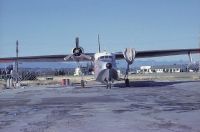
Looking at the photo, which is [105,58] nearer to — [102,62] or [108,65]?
[102,62]

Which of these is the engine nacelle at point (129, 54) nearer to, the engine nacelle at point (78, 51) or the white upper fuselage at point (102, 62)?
the white upper fuselage at point (102, 62)

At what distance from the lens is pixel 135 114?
16.8 m

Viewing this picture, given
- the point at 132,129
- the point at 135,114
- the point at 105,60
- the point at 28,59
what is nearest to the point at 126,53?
the point at 105,60

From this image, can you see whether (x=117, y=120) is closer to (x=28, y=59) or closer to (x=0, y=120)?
(x=0, y=120)

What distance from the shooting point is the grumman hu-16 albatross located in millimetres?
38250

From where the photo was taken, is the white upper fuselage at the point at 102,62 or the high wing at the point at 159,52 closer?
the white upper fuselage at the point at 102,62

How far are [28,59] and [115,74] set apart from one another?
15.0 m

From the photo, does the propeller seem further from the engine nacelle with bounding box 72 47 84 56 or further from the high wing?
the high wing

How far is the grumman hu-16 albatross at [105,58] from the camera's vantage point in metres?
38.2

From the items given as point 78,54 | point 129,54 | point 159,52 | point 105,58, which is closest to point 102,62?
point 105,58

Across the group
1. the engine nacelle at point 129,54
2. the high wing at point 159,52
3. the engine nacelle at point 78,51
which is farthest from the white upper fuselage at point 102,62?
the high wing at point 159,52

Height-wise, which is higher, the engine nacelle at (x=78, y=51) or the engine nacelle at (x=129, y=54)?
the engine nacelle at (x=78, y=51)

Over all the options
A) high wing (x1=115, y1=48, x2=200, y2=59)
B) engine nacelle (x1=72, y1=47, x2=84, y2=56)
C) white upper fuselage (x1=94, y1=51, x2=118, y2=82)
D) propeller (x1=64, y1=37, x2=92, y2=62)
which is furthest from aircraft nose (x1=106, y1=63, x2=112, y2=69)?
high wing (x1=115, y1=48, x2=200, y2=59)

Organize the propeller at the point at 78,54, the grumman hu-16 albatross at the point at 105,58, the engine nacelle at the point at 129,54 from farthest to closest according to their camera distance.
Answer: the propeller at the point at 78,54 < the engine nacelle at the point at 129,54 < the grumman hu-16 albatross at the point at 105,58
